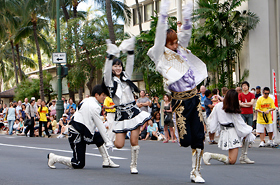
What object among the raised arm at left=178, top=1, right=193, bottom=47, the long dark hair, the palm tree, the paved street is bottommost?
the paved street

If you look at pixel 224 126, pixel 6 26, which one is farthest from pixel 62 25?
pixel 224 126

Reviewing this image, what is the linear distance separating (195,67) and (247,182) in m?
1.81

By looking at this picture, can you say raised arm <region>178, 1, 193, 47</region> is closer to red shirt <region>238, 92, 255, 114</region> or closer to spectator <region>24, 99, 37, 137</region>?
red shirt <region>238, 92, 255, 114</region>

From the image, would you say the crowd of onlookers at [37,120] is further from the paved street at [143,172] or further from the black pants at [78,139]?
the black pants at [78,139]

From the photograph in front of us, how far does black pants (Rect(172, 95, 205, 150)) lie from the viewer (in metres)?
6.84

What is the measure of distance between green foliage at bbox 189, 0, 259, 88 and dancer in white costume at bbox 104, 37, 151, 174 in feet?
45.8

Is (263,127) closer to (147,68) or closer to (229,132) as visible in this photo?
(229,132)

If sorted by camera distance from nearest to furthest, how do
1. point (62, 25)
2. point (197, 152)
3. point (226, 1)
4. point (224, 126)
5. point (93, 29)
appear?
point (197, 152), point (224, 126), point (226, 1), point (93, 29), point (62, 25)

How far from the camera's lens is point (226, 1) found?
73.7 feet

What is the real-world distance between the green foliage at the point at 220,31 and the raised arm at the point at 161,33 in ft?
49.4

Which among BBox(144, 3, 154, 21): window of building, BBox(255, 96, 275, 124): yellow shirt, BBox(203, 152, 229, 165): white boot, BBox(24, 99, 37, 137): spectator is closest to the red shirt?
BBox(255, 96, 275, 124): yellow shirt

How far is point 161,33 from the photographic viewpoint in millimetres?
6758

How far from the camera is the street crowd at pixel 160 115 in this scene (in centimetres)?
1429

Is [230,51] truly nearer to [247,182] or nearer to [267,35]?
[267,35]
